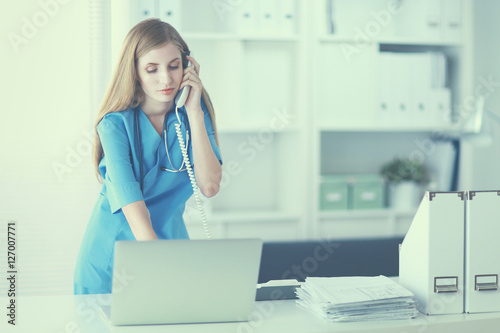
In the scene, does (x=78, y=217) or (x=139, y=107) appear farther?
(x=78, y=217)

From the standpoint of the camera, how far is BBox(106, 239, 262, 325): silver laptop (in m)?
1.21

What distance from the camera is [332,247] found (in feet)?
10.1

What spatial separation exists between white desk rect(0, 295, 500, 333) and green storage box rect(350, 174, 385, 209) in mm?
1885

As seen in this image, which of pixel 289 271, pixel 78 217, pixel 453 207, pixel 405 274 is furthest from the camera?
pixel 78 217

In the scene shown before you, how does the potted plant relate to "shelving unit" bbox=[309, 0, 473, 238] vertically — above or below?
below

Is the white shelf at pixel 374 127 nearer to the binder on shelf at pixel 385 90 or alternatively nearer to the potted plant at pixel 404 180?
the binder on shelf at pixel 385 90

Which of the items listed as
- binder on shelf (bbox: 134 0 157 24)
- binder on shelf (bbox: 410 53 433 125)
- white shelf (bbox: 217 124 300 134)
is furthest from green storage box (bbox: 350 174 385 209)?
binder on shelf (bbox: 134 0 157 24)

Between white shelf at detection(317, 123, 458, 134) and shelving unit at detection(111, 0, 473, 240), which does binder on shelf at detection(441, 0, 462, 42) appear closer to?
shelving unit at detection(111, 0, 473, 240)

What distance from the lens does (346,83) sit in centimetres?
323

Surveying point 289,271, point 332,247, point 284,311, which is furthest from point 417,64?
point 284,311

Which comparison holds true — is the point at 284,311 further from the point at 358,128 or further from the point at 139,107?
the point at 358,128

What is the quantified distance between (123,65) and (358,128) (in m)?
1.76

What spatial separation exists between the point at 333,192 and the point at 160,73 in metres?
1.74

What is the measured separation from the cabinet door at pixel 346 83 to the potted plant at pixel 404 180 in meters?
0.36
